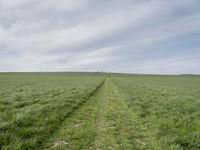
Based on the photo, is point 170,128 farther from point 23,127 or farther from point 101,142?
point 23,127

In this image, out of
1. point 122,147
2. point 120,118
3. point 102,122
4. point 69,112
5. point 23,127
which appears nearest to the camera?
point 122,147

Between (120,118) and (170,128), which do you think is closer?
(170,128)

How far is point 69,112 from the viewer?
9922 mm

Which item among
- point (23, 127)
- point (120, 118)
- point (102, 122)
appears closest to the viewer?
point (23, 127)

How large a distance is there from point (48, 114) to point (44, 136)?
293 centimetres

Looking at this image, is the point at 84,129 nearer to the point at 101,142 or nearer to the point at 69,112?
the point at 101,142

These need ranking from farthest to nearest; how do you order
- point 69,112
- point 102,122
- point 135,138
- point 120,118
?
1. point 69,112
2. point 120,118
3. point 102,122
4. point 135,138

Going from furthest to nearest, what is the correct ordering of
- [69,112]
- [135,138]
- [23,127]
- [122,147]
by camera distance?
[69,112]
[23,127]
[135,138]
[122,147]

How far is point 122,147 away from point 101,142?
0.65 meters

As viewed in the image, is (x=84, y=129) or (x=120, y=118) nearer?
(x=84, y=129)

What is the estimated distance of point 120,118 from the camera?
8.71 metres

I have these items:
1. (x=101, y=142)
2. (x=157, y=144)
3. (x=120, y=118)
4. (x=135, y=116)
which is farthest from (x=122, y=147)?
(x=135, y=116)

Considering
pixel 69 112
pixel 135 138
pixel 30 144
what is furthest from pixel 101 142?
pixel 69 112

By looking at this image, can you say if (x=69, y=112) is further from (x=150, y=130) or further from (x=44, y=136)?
(x=150, y=130)
